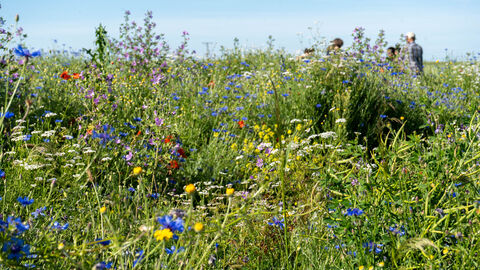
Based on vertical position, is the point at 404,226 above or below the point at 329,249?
above

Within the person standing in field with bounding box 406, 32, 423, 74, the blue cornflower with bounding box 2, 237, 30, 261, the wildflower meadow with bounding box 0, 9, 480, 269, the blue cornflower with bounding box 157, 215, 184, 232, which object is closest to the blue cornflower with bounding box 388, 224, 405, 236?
the wildflower meadow with bounding box 0, 9, 480, 269

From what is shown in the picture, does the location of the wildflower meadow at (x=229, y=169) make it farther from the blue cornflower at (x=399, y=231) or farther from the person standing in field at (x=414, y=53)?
the person standing in field at (x=414, y=53)

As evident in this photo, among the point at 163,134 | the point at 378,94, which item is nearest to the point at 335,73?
the point at 378,94

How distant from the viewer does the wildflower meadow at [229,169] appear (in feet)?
5.55

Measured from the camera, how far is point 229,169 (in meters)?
3.68

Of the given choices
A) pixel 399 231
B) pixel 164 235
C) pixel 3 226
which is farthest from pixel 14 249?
pixel 399 231

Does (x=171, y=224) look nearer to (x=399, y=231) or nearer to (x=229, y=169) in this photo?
(x=399, y=231)

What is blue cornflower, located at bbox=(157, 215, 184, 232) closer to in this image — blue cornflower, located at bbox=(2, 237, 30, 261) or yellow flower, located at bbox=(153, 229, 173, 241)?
yellow flower, located at bbox=(153, 229, 173, 241)

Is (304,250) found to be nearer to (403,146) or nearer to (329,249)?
(329,249)

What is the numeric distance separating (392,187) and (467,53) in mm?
9144

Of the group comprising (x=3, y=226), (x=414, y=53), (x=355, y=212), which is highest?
(x=414, y=53)

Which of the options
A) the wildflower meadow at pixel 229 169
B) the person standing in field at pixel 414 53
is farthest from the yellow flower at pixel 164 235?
the person standing in field at pixel 414 53

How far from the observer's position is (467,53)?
9.75 meters

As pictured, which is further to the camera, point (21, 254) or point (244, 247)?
point (244, 247)
